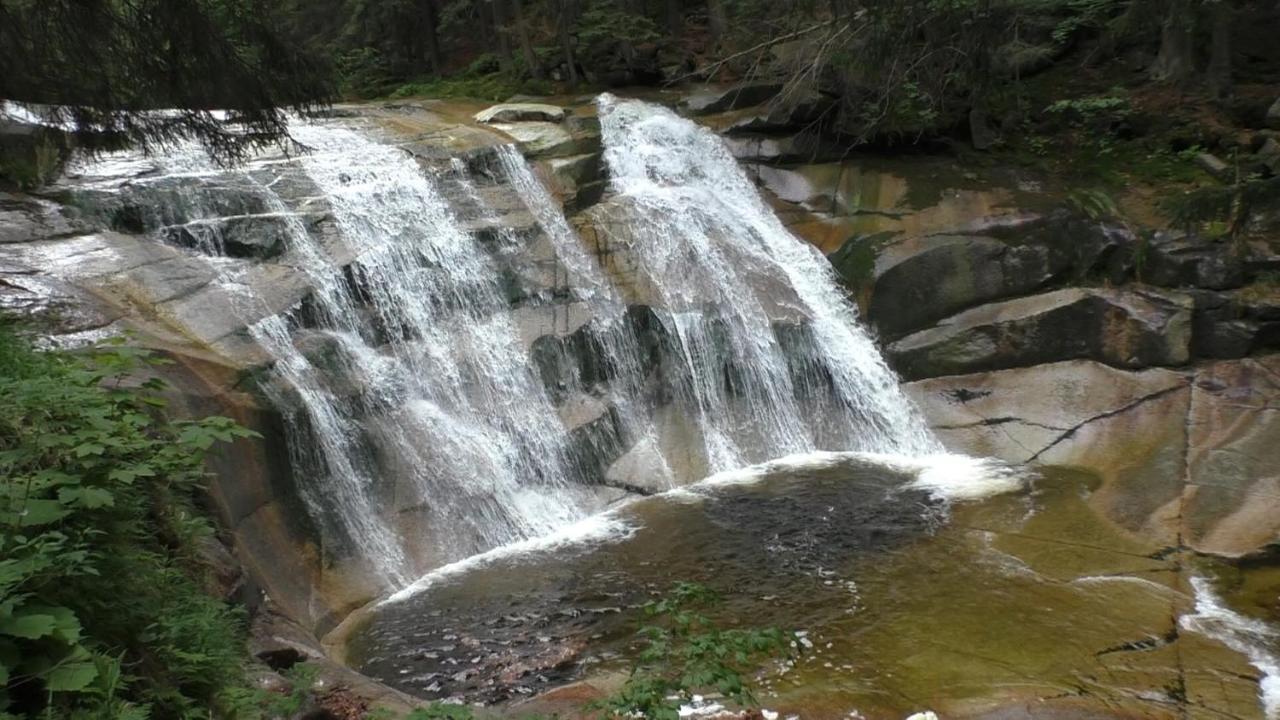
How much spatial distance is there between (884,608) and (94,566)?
526 centimetres

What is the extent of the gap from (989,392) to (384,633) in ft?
24.1

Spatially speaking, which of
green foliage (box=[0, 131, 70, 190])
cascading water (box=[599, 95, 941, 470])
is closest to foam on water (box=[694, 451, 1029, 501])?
cascading water (box=[599, 95, 941, 470])

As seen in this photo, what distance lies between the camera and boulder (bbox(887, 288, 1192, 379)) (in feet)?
32.9

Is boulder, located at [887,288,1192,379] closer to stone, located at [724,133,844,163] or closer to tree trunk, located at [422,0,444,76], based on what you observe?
stone, located at [724,133,844,163]

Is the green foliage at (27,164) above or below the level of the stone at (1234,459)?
above

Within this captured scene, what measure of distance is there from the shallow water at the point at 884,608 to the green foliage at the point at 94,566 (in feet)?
7.55

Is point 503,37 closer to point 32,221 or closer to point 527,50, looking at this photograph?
point 527,50

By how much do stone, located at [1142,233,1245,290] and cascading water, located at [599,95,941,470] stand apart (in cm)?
332

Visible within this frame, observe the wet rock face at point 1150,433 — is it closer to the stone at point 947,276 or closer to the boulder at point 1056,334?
the boulder at point 1056,334

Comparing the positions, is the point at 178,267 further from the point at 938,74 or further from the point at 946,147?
the point at 946,147

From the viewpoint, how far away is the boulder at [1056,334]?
10.0 meters

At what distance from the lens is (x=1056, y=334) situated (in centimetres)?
1051

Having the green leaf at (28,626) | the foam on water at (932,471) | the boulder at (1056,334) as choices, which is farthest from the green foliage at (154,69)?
the boulder at (1056,334)

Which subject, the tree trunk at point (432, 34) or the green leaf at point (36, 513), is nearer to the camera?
the green leaf at point (36, 513)
